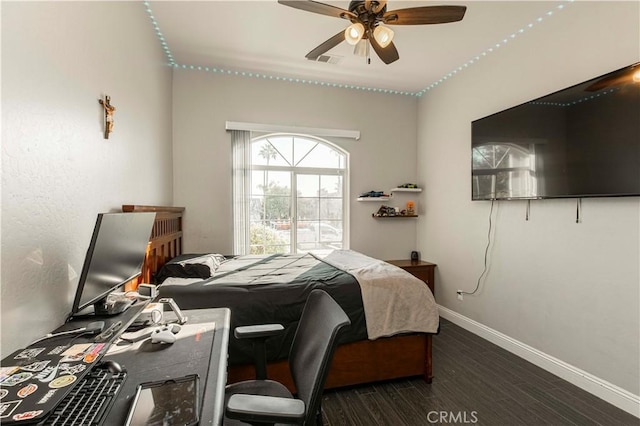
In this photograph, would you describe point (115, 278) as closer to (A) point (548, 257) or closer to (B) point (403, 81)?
(A) point (548, 257)

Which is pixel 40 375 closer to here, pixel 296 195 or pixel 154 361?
pixel 154 361

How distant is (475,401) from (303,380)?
5.39 feet

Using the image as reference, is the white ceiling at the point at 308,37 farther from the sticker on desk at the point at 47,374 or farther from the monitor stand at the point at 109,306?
the sticker on desk at the point at 47,374

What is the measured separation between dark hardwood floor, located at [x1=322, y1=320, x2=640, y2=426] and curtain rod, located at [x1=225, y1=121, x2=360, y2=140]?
2.90 meters

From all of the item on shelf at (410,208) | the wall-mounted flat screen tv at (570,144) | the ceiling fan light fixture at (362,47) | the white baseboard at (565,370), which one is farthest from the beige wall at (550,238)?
the ceiling fan light fixture at (362,47)

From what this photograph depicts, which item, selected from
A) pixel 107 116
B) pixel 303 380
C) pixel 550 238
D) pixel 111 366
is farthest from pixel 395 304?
pixel 107 116

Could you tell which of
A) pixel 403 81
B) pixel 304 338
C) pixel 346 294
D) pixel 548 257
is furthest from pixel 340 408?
pixel 403 81

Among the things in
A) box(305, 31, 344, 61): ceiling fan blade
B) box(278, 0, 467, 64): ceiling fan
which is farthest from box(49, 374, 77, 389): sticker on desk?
box(305, 31, 344, 61): ceiling fan blade

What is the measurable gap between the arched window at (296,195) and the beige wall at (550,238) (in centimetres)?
144

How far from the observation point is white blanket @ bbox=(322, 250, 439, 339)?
225cm

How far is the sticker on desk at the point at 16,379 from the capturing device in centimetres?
89

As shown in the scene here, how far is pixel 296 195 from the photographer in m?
4.20

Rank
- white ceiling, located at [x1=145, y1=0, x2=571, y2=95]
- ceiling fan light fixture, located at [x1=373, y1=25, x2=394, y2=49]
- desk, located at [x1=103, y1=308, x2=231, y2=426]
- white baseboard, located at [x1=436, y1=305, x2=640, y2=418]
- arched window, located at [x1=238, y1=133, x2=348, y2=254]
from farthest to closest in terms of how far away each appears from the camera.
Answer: arched window, located at [x1=238, y1=133, x2=348, y2=254]
white ceiling, located at [x1=145, y1=0, x2=571, y2=95]
ceiling fan light fixture, located at [x1=373, y1=25, x2=394, y2=49]
white baseboard, located at [x1=436, y1=305, x2=640, y2=418]
desk, located at [x1=103, y1=308, x2=231, y2=426]

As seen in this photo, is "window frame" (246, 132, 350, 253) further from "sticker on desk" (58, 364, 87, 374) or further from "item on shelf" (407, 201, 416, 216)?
"sticker on desk" (58, 364, 87, 374)
